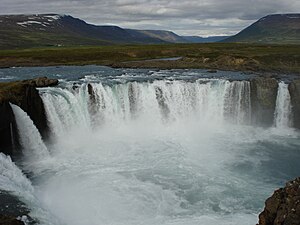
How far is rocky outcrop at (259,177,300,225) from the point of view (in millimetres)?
11859

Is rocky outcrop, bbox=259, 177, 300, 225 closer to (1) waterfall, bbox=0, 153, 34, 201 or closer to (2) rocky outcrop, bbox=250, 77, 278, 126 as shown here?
(1) waterfall, bbox=0, 153, 34, 201

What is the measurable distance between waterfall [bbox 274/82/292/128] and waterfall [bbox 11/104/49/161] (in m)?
23.4

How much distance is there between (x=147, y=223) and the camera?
60.8ft

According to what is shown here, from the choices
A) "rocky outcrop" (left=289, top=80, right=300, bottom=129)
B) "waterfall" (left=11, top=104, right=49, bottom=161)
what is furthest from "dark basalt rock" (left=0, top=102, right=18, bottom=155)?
"rocky outcrop" (left=289, top=80, right=300, bottom=129)

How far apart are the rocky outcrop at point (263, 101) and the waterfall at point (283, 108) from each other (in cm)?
40

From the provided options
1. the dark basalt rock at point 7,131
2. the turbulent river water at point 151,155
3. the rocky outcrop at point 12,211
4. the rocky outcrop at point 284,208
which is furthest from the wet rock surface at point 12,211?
the dark basalt rock at point 7,131

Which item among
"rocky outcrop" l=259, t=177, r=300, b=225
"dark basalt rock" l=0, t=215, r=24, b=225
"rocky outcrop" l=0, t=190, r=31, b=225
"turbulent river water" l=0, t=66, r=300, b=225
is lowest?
"turbulent river water" l=0, t=66, r=300, b=225

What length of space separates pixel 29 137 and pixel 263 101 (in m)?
23.6

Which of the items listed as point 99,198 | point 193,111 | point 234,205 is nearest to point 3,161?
point 99,198

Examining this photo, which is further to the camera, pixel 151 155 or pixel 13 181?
pixel 151 155

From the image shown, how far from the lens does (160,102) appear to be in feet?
125

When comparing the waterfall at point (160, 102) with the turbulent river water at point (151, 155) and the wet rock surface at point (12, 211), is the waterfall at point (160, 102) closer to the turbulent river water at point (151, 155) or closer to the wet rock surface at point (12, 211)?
the turbulent river water at point (151, 155)

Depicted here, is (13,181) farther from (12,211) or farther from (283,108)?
(283,108)

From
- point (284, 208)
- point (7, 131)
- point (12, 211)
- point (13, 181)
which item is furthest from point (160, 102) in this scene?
point (284, 208)
